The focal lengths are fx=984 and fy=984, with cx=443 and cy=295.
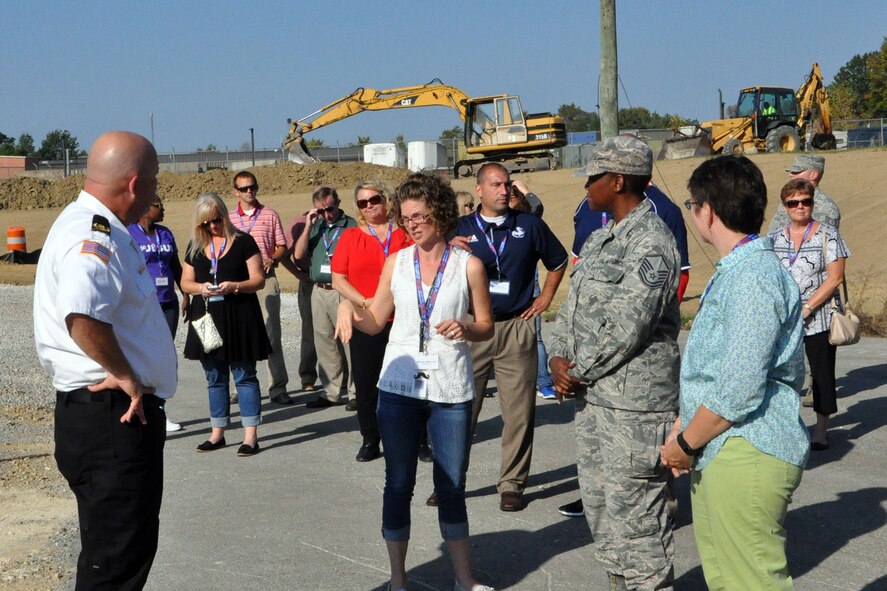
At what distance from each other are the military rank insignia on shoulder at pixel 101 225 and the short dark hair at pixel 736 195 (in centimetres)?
213

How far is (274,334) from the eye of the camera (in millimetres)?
9766

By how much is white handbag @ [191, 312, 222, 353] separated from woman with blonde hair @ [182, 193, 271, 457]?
0.04 meters

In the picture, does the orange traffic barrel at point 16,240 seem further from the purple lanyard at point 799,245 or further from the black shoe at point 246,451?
the purple lanyard at point 799,245

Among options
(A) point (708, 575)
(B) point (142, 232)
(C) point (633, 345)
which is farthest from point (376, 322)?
(B) point (142, 232)

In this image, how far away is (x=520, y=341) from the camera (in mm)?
6289

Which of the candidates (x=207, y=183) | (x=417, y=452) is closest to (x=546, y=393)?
(x=417, y=452)

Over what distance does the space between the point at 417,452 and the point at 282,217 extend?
30.3 meters

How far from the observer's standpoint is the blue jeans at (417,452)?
468cm

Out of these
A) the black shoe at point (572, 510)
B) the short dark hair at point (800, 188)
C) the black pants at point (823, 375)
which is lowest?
the black shoe at point (572, 510)

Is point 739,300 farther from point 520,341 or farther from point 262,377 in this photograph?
point 262,377

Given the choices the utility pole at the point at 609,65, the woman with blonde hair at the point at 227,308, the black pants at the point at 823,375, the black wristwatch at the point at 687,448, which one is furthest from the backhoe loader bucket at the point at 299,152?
the black wristwatch at the point at 687,448

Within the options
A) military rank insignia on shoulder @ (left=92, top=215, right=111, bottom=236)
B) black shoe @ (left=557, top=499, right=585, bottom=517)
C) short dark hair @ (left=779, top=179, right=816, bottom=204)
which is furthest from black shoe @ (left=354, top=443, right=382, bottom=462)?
military rank insignia on shoulder @ (left=92, top=215, right=111, bottom=236)

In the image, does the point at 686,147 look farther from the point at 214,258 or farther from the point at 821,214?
the point at 214,258

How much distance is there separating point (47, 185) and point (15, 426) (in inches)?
1660
